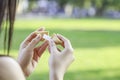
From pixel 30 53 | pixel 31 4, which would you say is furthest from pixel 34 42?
pixel 31 4

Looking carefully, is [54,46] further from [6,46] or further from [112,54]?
[112,54]

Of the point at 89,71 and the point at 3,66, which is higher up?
the point at 3,66

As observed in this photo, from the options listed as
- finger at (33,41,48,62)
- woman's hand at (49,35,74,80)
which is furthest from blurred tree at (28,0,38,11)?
woman's hand at (49,35,74,80)

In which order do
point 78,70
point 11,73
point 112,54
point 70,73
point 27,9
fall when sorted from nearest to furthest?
1. point 11,73
2. point 70,73
3. point 78,70
4. point 112,54
5. point 27,9

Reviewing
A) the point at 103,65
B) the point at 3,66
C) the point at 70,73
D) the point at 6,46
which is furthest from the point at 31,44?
the point at 103,65

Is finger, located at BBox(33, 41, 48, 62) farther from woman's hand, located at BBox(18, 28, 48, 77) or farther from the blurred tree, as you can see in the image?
the blurred tree
